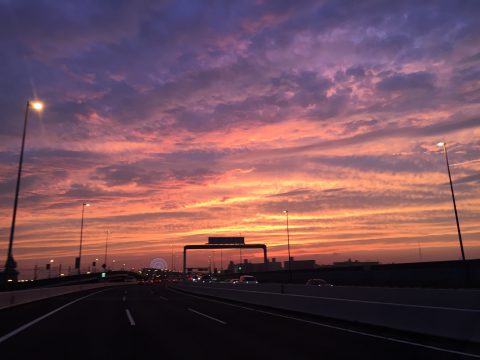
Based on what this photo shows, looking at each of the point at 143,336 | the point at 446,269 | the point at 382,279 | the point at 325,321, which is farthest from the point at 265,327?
the point at 382,279

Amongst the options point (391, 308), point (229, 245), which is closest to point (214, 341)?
point (391, 308)

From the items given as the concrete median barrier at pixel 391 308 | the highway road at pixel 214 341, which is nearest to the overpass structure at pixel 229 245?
the concrete median barrier at pixel 391 308

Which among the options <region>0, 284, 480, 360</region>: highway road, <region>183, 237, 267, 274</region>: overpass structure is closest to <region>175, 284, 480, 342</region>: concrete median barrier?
<region>0, 284, 480, 360</region>: highway road

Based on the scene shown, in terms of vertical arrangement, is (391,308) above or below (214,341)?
above

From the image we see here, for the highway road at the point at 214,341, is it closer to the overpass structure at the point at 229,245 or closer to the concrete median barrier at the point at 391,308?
the concrete median barrier at the point at 391,308

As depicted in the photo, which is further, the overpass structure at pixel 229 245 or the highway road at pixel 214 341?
the overpass structure at pixel 229 245

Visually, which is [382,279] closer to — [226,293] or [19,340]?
[226,293]

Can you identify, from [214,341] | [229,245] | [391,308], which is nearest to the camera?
[214,341]

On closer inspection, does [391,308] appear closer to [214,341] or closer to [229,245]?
[214,341]

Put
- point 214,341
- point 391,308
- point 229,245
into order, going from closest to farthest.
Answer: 1. point 214,341
2. point 391,308
3. point 229,245

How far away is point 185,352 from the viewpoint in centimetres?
1054

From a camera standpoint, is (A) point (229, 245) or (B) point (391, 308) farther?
(A) point (229, 245)

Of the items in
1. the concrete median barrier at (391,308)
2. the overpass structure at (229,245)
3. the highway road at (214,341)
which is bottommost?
the highway road at (214,341)

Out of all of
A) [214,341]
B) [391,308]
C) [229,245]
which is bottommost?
[214,341]
